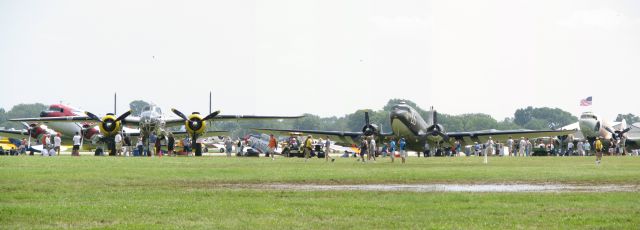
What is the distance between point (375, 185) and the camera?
91.8 feet

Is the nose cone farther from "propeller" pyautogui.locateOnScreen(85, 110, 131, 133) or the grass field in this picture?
the grass field

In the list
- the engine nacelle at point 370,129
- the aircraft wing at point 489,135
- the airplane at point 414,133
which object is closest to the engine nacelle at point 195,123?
the airplane at point 414,133

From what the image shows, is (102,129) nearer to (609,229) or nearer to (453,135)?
(453,135)

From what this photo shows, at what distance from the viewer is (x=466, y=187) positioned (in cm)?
2703

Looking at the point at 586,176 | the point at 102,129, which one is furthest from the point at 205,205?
the point at 102,129

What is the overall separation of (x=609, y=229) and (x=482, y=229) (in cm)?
204

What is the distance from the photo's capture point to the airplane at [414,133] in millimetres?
76812

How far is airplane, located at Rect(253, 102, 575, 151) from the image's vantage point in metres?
76.8

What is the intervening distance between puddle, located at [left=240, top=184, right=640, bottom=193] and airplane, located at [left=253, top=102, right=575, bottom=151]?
144 feet

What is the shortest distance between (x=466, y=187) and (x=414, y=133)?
169ft

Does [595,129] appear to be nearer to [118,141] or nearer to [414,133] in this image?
[414,133]

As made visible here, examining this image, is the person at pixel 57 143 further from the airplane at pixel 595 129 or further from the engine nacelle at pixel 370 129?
the airplane at pixel 595 129

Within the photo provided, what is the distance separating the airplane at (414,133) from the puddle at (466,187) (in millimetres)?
44037

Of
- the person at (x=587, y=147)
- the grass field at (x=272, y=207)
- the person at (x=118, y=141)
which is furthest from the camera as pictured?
the person at (x=587, y=147)
